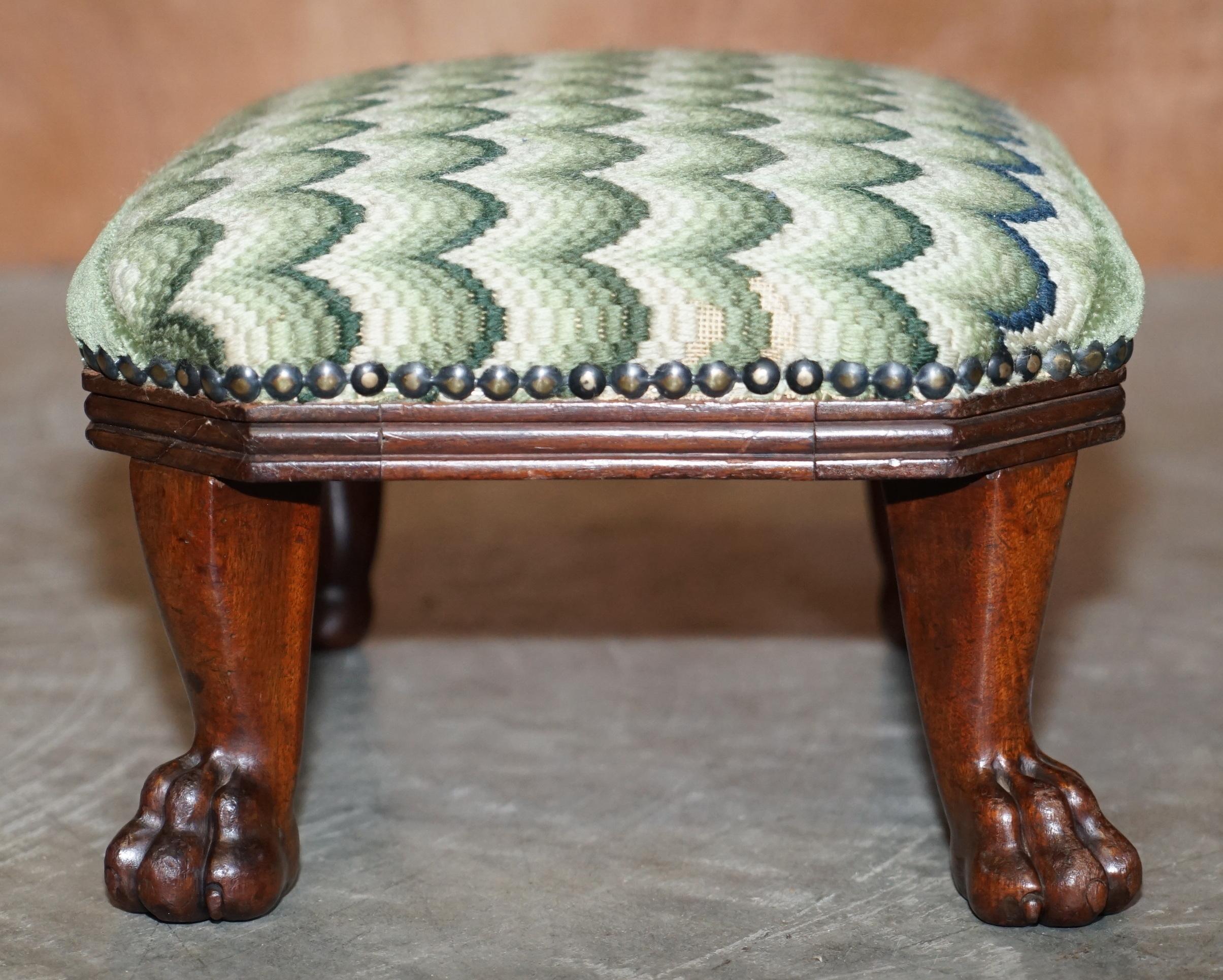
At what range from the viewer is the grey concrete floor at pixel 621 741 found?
86 cm

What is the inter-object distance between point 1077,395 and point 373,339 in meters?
0.36

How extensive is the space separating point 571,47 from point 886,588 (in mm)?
1924

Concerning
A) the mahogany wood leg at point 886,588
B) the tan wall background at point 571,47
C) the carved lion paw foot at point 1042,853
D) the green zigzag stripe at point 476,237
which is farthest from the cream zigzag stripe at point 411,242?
the tan wall background at point 571,47

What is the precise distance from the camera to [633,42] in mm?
2941

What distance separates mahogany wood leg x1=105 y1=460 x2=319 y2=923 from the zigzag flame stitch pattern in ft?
0.30

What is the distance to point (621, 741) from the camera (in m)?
1.13

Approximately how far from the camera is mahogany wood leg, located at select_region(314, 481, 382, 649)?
1.27 m

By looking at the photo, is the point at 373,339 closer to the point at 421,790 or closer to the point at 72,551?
the point at 421,790

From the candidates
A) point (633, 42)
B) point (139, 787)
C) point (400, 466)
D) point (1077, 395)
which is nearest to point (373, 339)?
point (400, 466)

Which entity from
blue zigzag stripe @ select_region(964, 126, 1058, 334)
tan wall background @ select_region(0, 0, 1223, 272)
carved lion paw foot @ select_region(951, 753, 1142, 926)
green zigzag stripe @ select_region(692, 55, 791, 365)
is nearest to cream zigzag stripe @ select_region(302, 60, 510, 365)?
green zigzag stripe @ select_region(692, 55, 791, 365)

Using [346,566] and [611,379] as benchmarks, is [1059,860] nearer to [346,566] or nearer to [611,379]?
[611,379]

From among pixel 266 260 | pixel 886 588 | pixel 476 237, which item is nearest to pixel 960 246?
pixel 476 237

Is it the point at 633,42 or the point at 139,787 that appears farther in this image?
the point at 633,42

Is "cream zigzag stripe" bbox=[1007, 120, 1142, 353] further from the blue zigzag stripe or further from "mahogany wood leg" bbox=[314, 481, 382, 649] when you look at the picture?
"mahogany wood leg" bbox=[314, 481, 382, 649]
